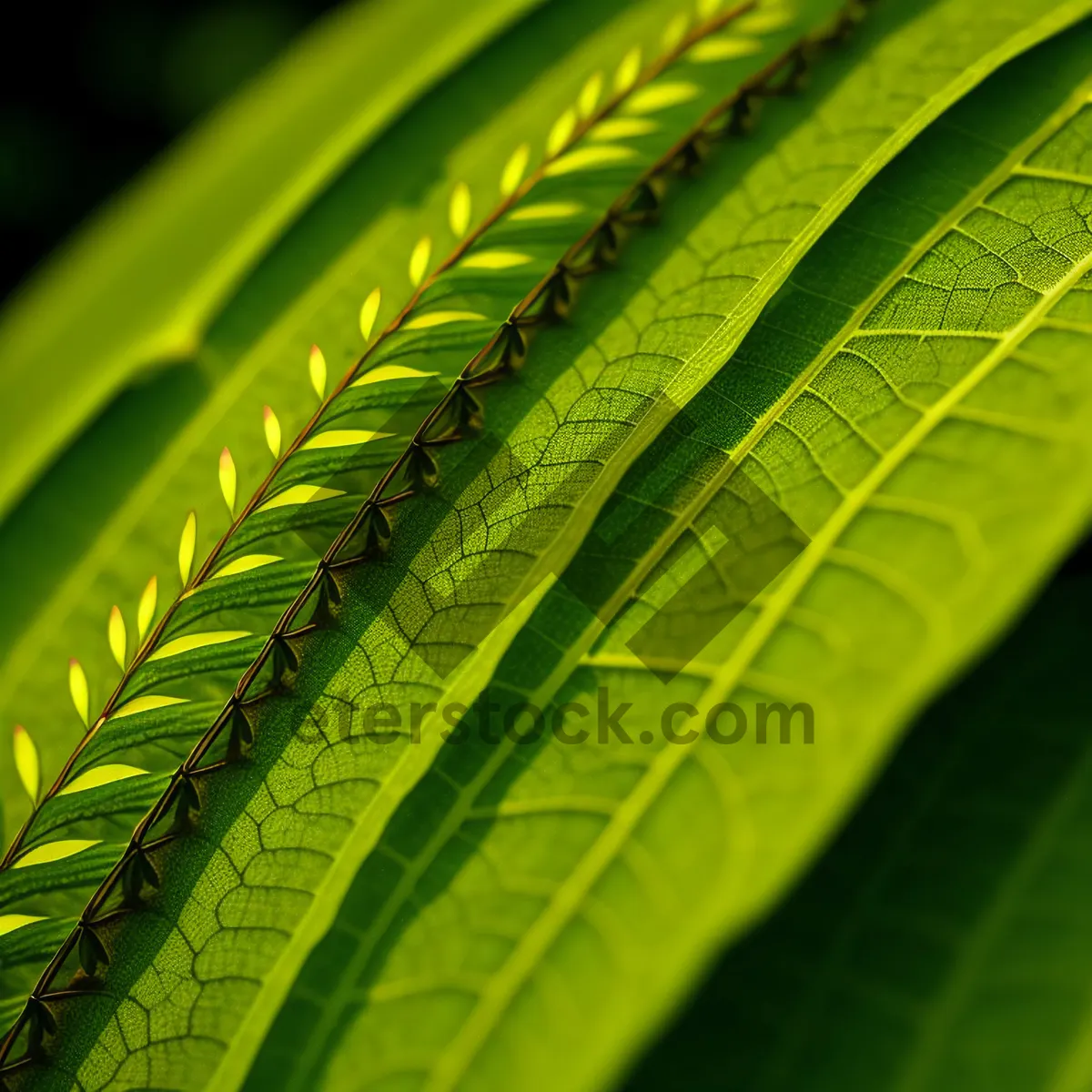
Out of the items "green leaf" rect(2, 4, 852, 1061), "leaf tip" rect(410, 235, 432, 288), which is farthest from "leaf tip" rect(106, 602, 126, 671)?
"leaf tip" rect(410, 235, 432, 288)

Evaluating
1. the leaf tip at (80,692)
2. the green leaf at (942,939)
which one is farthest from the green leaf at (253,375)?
the green leaf at (942,939)

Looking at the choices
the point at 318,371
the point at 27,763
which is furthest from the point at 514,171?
the point at 27,763

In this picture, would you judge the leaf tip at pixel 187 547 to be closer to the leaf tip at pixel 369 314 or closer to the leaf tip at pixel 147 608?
the leaf tip at pixel 147 608

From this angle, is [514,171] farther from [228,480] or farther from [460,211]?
[228,480]

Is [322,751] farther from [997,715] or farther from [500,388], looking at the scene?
[997,715]

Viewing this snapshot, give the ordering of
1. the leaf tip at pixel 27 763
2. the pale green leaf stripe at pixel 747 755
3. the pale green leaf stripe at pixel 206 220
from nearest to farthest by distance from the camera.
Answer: the pale green leaf stripe at pixel 747 755 < the leaf tip at pixel 27 763 < the pale green leaf stripe at pixel 206 220
